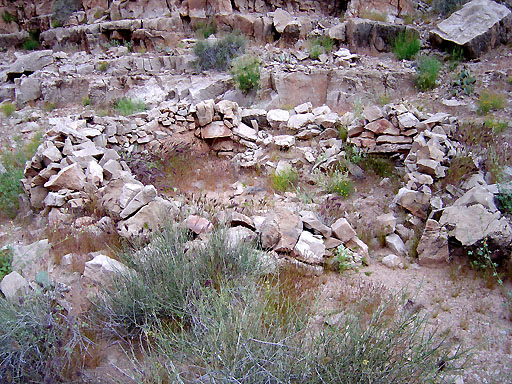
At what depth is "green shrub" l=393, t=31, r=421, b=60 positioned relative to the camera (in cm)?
1088

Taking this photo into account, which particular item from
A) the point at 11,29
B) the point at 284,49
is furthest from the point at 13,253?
the point at 11,29

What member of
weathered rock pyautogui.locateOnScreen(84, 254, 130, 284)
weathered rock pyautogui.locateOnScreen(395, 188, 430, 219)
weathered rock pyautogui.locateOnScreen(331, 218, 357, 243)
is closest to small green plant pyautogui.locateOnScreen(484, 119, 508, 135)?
weathered rock pyautogui.locateOnScreen(395, 188, 430, 219)

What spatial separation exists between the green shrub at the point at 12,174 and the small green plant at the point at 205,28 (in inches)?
290

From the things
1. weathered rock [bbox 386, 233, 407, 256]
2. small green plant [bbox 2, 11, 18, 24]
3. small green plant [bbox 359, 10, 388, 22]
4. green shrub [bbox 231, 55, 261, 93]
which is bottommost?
weathered rock [bbox 386, 233, 407, 256]

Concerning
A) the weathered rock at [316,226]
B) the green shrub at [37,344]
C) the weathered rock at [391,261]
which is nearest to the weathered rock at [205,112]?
the weathered rock at [316,226]

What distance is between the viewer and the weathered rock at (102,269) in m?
3.41

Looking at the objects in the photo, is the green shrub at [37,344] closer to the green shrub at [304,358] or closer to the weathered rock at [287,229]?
the green shrub at [304,358]

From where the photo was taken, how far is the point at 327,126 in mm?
7406

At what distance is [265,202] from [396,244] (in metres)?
1.86

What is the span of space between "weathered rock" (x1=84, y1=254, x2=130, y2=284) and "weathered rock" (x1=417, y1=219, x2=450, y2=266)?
314 cm

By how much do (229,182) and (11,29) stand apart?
14833 millimetres

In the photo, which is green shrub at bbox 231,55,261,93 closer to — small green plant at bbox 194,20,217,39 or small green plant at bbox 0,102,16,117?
small green plant at bbox 194,20,217,39

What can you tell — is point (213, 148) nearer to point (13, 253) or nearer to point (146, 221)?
point (146, 221)

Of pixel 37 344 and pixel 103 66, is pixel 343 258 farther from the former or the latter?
pixel 103 66
